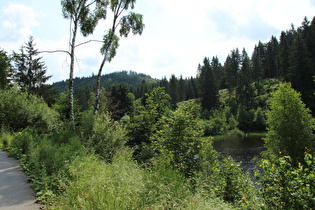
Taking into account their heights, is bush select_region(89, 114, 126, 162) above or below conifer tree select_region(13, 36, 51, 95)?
below

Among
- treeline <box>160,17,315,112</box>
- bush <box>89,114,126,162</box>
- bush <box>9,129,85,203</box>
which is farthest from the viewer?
treeline <box>160,17,315,112</box>

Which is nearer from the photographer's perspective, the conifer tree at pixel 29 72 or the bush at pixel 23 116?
the bush at pixel 23 116

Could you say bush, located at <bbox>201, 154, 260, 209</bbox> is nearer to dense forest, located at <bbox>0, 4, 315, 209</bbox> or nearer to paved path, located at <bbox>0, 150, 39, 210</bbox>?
→ dense forest, located at <bbox>0, 4, 315, 209</bbox>

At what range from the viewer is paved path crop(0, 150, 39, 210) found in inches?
175

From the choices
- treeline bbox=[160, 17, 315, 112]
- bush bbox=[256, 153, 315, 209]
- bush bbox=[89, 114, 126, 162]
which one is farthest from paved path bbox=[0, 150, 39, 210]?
treeline bbox=[160, 17, 315, 112]

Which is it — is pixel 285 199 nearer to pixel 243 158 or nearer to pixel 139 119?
pixel 139 119

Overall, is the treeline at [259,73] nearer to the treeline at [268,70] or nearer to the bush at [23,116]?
the treeline at [268,70]

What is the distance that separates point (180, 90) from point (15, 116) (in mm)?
91877

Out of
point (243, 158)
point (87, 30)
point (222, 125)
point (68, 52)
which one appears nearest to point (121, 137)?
point (68, 52)

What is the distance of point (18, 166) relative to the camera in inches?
296

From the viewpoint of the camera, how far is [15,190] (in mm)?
5266

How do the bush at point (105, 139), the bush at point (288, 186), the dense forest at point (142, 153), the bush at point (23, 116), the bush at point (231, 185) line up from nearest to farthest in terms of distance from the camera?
the bush at point (288, 186), the dense forest at point (142, 153), the bush at point (231, 185), the bush at point (105, 139), the bush at point (23, 116)

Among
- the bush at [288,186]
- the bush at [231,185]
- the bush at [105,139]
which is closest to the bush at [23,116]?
the bush at [105,139]

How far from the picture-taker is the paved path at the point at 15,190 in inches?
175
